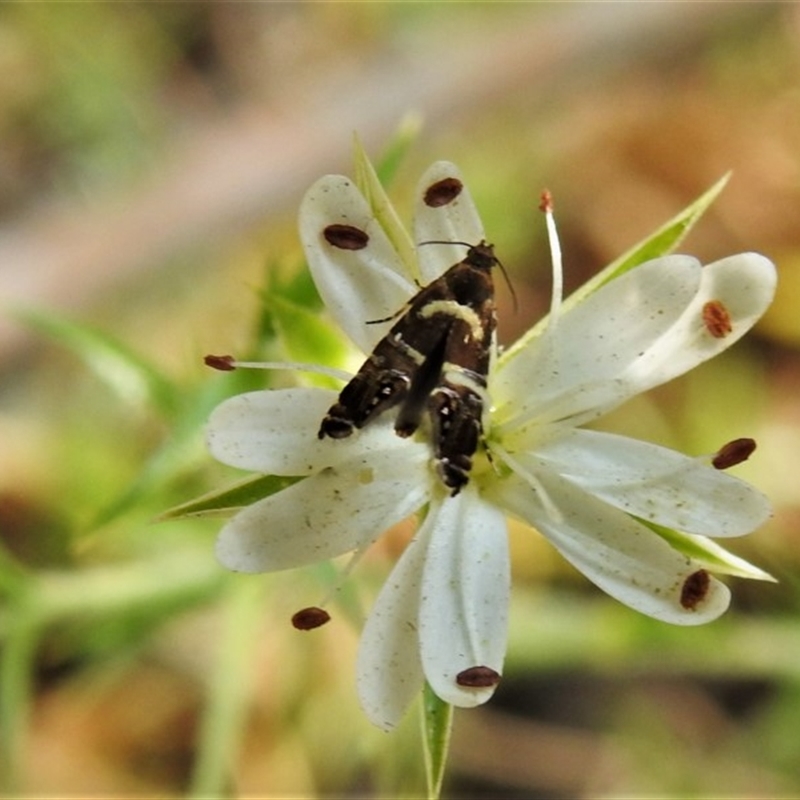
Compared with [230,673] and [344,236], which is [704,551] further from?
[230,673]

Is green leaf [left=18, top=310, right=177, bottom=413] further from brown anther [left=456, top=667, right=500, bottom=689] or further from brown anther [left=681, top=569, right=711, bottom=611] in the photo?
brown anther [left=681, top=569, right=711, bottom=611]

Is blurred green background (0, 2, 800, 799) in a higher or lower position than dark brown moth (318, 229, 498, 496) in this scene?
lower

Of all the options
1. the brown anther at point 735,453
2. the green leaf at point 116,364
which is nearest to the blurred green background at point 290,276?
the green leaf at point 116,364

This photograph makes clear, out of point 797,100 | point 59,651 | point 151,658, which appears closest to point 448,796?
point 151,658

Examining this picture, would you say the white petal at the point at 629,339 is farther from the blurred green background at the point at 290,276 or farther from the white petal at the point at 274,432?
the blurred green background at the point at 290,276

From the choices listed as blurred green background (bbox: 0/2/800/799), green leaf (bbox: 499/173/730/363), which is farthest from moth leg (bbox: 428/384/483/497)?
blurred green background (bbox: 0/2/800/799)

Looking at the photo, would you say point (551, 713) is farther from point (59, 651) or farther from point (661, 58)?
point (661, 58)

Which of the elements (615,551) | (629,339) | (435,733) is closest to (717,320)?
(629,339)
